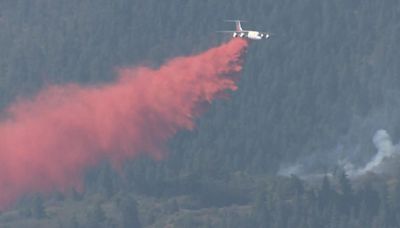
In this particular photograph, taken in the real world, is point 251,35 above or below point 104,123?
above

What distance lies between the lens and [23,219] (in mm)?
199875

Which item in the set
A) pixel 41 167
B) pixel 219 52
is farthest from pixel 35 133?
pixel 219 52

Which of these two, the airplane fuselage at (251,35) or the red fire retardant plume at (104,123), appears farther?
the red fire retardant plume at (104,123)

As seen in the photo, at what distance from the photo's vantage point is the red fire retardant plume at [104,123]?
7259 inches

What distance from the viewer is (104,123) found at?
614ft

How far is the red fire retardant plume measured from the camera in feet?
605

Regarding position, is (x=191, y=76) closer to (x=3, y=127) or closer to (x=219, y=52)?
(x=219, y=52)

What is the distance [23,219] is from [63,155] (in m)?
15.6

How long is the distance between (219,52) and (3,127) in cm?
1614

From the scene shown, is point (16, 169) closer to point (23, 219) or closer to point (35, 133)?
point (35, 133)

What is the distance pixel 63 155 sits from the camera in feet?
609

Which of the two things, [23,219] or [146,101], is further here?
[23,219]

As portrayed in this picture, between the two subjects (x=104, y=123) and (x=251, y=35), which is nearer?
(x=251, y=35)

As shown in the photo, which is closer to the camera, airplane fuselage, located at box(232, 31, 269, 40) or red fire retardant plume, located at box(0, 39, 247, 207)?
airplane fuselage, located at box(232, 31, 269, 40)
